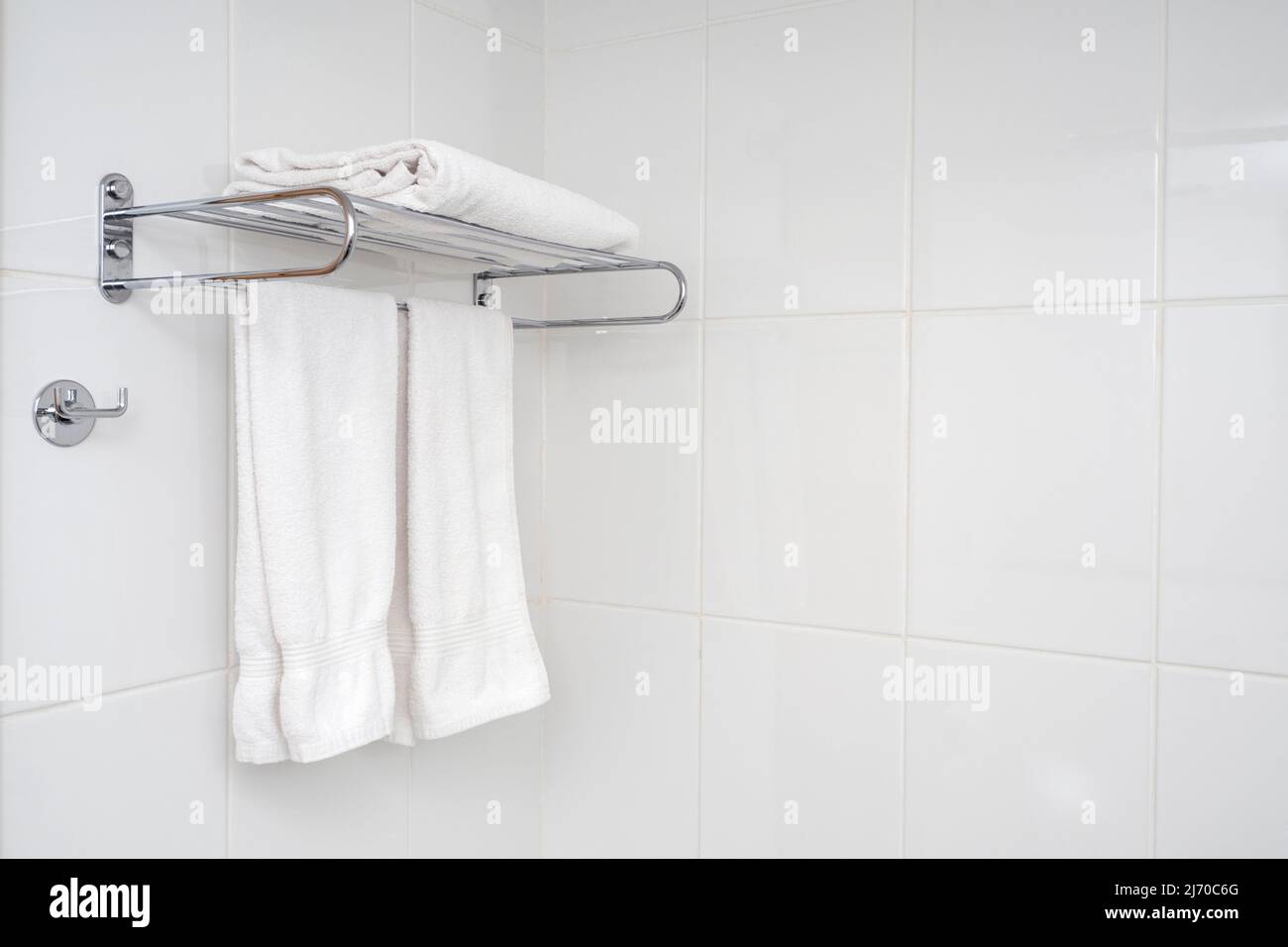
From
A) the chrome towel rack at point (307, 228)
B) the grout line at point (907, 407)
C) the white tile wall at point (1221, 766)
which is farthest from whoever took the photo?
the grout line at point (907, 407)

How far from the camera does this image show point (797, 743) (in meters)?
1.34

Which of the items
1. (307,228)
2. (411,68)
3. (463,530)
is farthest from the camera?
(411,68)

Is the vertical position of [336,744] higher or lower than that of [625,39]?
lower

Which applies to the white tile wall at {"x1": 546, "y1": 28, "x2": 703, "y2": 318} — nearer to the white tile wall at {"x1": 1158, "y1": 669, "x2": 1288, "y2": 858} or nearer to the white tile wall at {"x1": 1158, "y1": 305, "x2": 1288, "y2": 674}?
the white tile wall at {"x1": 1158, "y1": 305, "x2": 1288, "y2": 674}


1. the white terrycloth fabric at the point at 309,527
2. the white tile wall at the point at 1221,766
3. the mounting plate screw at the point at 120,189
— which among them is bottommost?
the white tile wall at the point at 1221,766

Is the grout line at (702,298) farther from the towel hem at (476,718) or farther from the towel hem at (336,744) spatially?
the towel hem at (336,744)

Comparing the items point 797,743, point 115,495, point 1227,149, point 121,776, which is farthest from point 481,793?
point 1227,149

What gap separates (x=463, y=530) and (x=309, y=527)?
205mm

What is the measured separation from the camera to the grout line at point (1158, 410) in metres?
1.12

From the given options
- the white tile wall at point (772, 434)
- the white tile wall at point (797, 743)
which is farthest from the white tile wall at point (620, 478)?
the white tile wall at point (797, 743)

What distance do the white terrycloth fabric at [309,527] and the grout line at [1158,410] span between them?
2.56ft

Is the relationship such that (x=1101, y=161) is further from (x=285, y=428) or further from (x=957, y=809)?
(x=285, y=428)

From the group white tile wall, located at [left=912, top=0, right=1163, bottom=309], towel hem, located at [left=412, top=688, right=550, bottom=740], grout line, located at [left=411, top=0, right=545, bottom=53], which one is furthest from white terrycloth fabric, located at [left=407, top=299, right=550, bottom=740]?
white tile wall, located at [left=912, top=0, right=1163, bottom=309]

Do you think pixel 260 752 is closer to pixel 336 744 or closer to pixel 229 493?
pixel 336 744
